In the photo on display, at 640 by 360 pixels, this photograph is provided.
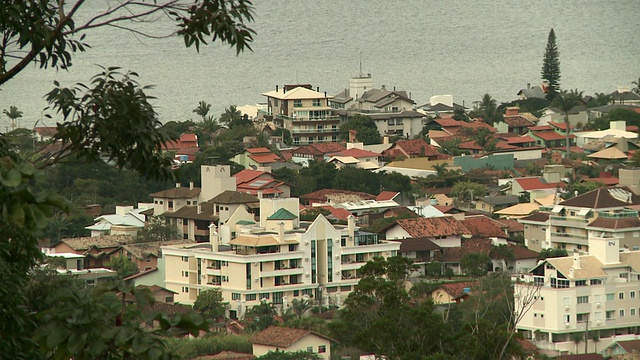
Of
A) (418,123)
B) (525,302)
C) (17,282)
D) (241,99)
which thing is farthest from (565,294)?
(241,99)

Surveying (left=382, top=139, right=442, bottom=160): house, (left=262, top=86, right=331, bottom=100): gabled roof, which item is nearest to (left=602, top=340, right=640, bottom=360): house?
(left=382, top=139, right=442, bottom=160): house

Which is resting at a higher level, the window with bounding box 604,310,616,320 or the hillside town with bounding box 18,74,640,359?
the hillside town with bounding box 18,74,640,359

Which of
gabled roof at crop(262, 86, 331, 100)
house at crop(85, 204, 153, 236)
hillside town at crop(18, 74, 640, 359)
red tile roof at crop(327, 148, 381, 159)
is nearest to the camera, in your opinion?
hillside town at crop(18, 74, 640, 359)

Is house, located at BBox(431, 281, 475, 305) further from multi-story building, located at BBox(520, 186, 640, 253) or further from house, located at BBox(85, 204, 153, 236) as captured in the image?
house, located at BBox(85, 204, 153, 236)

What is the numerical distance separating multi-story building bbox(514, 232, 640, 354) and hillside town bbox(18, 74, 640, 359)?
3 cm

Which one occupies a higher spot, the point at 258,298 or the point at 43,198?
the point at 43,198

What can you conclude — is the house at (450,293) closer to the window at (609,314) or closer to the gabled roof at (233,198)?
the window at (609,314)

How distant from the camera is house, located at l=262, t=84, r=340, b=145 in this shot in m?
53.8

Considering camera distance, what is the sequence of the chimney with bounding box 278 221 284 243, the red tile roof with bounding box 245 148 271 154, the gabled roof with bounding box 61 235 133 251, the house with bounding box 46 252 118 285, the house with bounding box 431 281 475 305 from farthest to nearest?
the red tile roof with bounding box 245 148 271 154, the gabled roof with bounding box 61 235 133 251, the chimney with bounding box 278 221 284 243, the house with bounding box 46 252 118 285, the house with bounding box 431 281 475 305

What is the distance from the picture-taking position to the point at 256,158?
46.1 meters

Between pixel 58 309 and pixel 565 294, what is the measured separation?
20.9 meters

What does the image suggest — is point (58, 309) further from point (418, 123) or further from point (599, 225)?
point (418, 123)

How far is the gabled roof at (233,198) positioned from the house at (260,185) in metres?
2.07

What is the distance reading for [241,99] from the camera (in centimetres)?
9019
